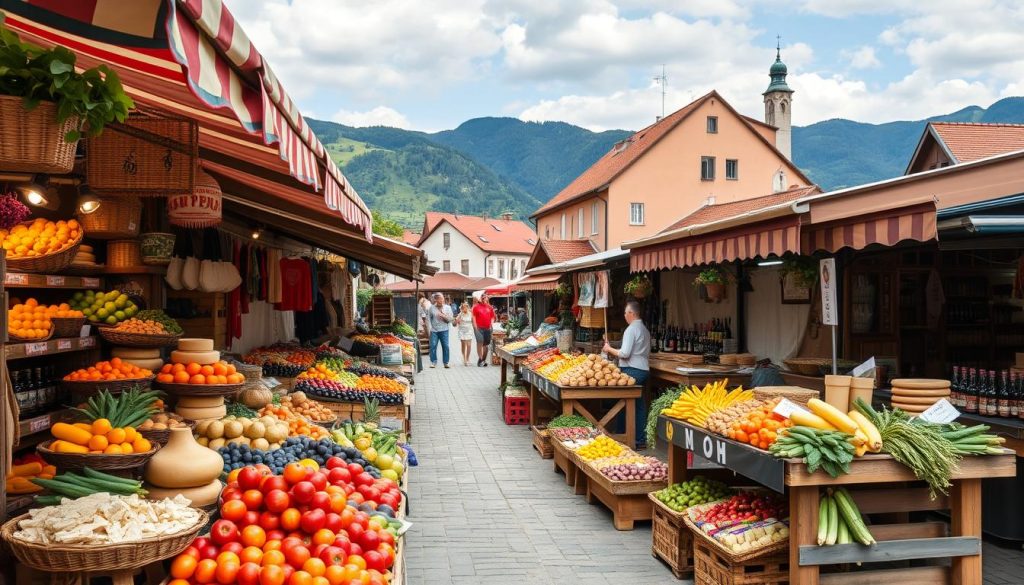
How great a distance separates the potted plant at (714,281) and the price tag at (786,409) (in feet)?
18.7

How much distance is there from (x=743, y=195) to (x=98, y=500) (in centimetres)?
3991

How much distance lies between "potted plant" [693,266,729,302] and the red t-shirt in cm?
1206

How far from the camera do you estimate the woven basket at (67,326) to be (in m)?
5.36

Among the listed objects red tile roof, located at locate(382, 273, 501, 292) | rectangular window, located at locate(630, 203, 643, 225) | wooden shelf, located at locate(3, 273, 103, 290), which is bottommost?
wooden shelf, located at locate(3, 273, 103, 290)

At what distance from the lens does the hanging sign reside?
250 inches

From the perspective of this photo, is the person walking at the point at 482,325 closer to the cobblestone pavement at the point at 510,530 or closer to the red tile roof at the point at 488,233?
the cobblestone pavement at the point at 510,530

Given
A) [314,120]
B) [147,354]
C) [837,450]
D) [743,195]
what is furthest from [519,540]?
[314,120]

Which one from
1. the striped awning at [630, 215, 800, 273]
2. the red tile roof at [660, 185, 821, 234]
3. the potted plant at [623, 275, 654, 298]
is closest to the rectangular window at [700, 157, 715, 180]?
the red tile roof at [660, 185, 821, 234]

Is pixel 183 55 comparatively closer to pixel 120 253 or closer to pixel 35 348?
pixel 35 348

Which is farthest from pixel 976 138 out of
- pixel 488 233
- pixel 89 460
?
pixel 488 233

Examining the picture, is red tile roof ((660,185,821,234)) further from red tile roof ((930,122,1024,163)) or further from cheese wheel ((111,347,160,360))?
cheese wheel ((111,347,160,360))

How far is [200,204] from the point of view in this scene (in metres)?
6.36

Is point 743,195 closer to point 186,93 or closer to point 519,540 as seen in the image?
point 519,540

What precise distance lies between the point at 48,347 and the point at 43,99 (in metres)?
2.86
